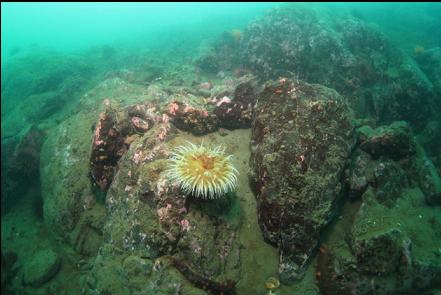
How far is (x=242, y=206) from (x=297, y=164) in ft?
5.21

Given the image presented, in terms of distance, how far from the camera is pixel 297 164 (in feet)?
19.5

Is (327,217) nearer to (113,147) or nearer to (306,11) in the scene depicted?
(113,147)

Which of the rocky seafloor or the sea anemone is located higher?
the sea anemone

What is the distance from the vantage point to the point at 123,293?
5.79 metres

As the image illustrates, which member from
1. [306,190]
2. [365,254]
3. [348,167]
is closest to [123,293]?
[306,190]

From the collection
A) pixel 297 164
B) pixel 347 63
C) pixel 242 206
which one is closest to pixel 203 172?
pixel 242 206

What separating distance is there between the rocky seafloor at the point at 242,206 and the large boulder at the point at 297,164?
24mm

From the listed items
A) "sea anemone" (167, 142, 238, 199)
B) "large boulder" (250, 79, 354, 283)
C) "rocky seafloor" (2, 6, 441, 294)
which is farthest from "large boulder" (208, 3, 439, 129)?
"sea anemone" (167, 142, 238, 199)

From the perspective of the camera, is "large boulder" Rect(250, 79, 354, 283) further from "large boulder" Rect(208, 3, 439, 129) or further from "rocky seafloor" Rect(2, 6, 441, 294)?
"large boulder" Rect(208, 3, 439, 129)

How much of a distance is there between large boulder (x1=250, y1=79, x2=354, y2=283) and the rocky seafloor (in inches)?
1.0

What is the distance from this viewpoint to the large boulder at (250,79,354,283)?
571cm

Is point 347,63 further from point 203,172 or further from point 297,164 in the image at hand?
point 203,172

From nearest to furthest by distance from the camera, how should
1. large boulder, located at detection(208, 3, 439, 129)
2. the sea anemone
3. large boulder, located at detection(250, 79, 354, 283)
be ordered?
1. the sea anemone
2. large boulder, located at detection(250, 79, 354, 283)
3. large boulder, located at detection(208, 3, 439, 129)

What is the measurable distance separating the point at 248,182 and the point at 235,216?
0.92 meters
